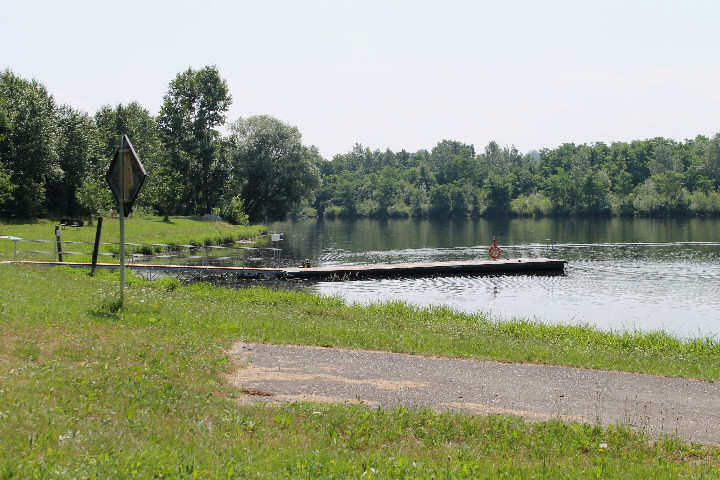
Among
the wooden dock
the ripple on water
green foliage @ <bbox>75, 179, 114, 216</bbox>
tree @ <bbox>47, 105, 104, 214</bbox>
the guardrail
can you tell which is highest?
tree @ <bbox>47, 105, 104, 214</bbox>

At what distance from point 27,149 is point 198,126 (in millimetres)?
26242

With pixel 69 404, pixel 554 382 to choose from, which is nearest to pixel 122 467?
pixel 69 404

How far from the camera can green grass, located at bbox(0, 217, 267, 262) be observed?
1568 inches

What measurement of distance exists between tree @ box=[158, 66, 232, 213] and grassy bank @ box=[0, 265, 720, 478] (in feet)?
231

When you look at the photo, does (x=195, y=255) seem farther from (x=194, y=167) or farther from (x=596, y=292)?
(x=194, y=167)

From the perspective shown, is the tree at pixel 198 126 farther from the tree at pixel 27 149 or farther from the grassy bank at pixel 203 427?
the grassy bank at pixel 203 427

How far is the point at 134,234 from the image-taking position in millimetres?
55750

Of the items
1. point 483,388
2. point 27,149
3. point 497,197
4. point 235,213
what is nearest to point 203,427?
point 483,388

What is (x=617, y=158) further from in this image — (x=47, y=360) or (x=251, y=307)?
(x=47, y=360)

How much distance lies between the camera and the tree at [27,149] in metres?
60.4

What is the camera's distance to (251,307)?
2345 cm

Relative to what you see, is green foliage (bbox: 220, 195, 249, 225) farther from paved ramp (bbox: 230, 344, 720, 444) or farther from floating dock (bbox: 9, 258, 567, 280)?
paved ramp (bbox: 230, 344, 720, 444)

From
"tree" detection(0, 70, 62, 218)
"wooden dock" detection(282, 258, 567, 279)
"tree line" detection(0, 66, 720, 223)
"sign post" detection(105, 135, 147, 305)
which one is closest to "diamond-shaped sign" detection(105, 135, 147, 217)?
"sign post" detection(105, 135, 147, 305)

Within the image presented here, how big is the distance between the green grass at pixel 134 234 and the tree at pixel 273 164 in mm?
9502
